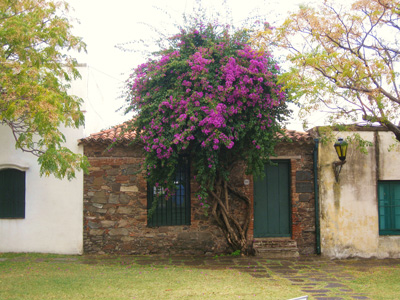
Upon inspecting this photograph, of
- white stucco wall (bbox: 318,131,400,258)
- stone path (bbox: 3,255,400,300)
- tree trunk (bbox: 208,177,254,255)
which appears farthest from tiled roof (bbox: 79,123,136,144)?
white stucco wall (bbox: 318,131,400,258)

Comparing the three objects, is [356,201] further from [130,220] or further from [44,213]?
[44,213]

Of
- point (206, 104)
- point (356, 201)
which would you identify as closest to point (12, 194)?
point (206, 104)

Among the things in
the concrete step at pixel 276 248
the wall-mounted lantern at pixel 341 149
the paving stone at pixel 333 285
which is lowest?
the paving stone at pixel 333 285

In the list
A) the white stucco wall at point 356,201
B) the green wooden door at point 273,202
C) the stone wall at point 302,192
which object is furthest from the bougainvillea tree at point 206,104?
the white stucco wall at point 356,201

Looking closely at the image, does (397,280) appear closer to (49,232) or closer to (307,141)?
(307,141)

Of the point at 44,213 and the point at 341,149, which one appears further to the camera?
the point at 44,213

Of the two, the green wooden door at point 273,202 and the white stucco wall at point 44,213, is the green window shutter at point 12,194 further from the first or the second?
the green wooden door at point 273,202

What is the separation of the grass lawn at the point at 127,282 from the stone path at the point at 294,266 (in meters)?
0.32

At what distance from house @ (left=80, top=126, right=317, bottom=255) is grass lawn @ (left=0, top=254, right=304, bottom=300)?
1.24m

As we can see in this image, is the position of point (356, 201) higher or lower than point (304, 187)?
lower

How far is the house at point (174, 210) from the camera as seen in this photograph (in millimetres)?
9969

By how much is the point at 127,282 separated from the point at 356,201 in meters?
A: 5.86

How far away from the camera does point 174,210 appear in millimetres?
10266

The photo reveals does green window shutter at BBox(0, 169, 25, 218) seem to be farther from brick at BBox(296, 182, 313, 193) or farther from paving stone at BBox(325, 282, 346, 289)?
paving stone at BBox(325, 282, 346, 289)
